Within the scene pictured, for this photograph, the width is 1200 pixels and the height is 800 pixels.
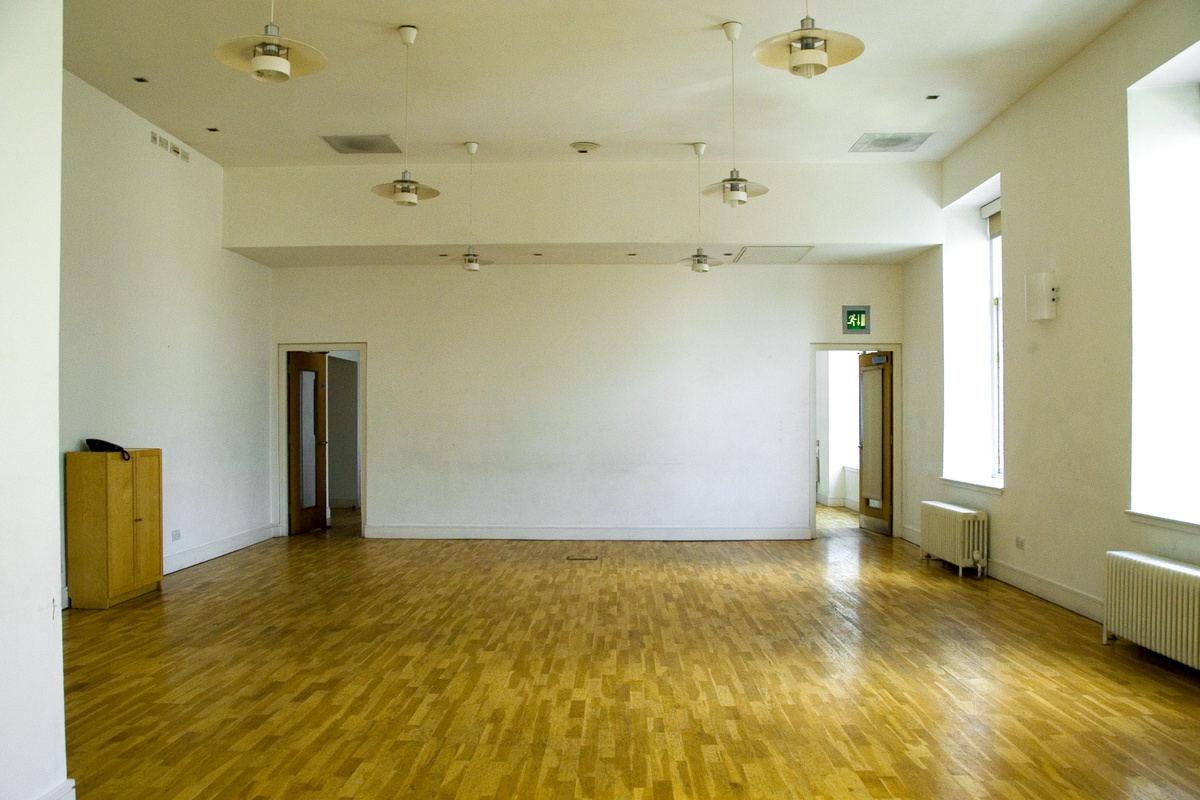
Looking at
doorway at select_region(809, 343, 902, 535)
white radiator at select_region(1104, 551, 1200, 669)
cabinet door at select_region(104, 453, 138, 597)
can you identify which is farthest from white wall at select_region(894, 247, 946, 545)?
cabinet door at select_region(104, 453, 138, 597)

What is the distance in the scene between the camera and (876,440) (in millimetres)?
10680

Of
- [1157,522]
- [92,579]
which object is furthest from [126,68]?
[1157,522]

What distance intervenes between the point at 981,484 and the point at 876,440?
270 centimetres

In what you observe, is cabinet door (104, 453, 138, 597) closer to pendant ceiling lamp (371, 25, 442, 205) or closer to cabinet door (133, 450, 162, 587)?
cabinet door (133, 450, 162, 587)

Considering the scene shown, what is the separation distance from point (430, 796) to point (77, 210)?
5.90 meters

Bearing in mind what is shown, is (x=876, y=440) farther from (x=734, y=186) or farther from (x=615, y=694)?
(x=615, y=694)

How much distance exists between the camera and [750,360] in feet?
33.4

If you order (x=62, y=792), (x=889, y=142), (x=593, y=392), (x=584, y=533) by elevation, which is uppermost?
(x=889, y=142)

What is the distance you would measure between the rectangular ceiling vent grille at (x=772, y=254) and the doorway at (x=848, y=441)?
3.77 feet

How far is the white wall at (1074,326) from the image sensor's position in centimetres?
575

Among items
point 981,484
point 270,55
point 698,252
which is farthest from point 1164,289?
point 270,55

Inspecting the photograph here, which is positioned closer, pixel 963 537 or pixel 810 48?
pixel 810 48

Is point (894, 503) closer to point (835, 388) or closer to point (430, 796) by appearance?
point (835, 388)

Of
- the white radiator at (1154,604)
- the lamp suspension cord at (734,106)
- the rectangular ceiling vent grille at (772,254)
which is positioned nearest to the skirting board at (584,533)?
the rectangular ceiling vent grille at (772,254)
